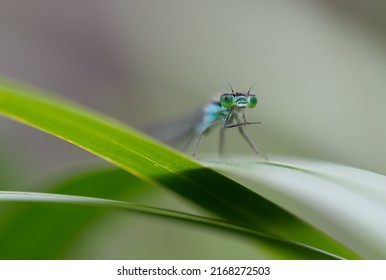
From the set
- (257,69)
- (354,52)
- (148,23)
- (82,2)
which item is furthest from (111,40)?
(354,52)

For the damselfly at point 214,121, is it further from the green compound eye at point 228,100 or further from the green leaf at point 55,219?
the green leaf at point 55,219

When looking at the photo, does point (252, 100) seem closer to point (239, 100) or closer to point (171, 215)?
point (239, 100)

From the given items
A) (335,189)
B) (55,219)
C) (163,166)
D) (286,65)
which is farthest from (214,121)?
(335,189)

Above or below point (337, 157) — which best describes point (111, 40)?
above

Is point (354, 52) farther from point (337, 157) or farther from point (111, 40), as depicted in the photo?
point (111, 40)

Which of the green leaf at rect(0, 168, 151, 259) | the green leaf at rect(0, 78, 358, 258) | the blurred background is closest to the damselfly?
the blurred background

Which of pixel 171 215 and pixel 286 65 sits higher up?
pixel 286 65
